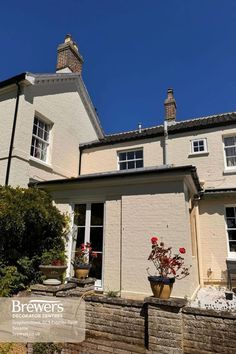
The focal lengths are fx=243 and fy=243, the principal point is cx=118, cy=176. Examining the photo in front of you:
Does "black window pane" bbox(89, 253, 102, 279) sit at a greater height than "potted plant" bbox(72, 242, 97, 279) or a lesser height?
lesser

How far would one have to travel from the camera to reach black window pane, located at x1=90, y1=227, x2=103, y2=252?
28.9ft

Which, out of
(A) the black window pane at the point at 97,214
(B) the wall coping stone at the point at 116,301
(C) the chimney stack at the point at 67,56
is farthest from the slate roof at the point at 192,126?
(B) the wall coping stone at the point at 116,301

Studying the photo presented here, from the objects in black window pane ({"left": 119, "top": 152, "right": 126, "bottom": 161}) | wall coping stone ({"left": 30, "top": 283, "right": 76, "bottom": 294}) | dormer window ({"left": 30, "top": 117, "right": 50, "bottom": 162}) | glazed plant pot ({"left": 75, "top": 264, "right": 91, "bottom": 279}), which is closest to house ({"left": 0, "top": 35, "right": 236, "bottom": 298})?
dormer window ({"left": 30, "top": 117, "right": 50, "bottom": 162})

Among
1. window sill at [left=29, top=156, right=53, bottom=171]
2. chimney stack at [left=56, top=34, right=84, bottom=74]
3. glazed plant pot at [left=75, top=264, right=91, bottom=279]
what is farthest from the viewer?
chimney stack at [left=56, top=34, right=84, bottom=74]

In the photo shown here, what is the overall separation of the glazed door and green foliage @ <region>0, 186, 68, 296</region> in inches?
22.7

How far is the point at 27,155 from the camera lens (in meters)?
10.5

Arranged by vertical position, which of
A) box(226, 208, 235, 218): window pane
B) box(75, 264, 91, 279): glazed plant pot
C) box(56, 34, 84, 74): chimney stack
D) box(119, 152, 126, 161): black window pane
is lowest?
box(75, 264, 91, 279): glazed plant pot

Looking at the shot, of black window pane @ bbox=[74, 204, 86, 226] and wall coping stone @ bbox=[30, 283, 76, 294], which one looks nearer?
wall coping stone @ bbox=[30, 283, 76, 294]

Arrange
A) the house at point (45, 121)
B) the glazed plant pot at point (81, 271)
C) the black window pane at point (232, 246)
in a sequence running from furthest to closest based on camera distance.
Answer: the black window pane at point (232, 246)
the house at point (45, 121)
the glazed plant pot at point (81, 271)

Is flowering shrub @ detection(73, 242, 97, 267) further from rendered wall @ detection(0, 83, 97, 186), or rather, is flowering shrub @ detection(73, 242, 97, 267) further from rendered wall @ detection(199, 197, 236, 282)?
rendered wall @ detection(199, 197, 236, 282)

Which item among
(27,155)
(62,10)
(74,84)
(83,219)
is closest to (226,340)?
(83,219)

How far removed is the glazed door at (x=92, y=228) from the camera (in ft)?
28.4

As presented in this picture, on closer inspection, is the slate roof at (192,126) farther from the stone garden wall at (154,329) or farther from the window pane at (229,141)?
the stone garden wall at (154,329)

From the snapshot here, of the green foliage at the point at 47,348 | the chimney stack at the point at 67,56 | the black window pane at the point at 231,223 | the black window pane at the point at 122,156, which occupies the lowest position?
the green foliage at the point at 47,348
